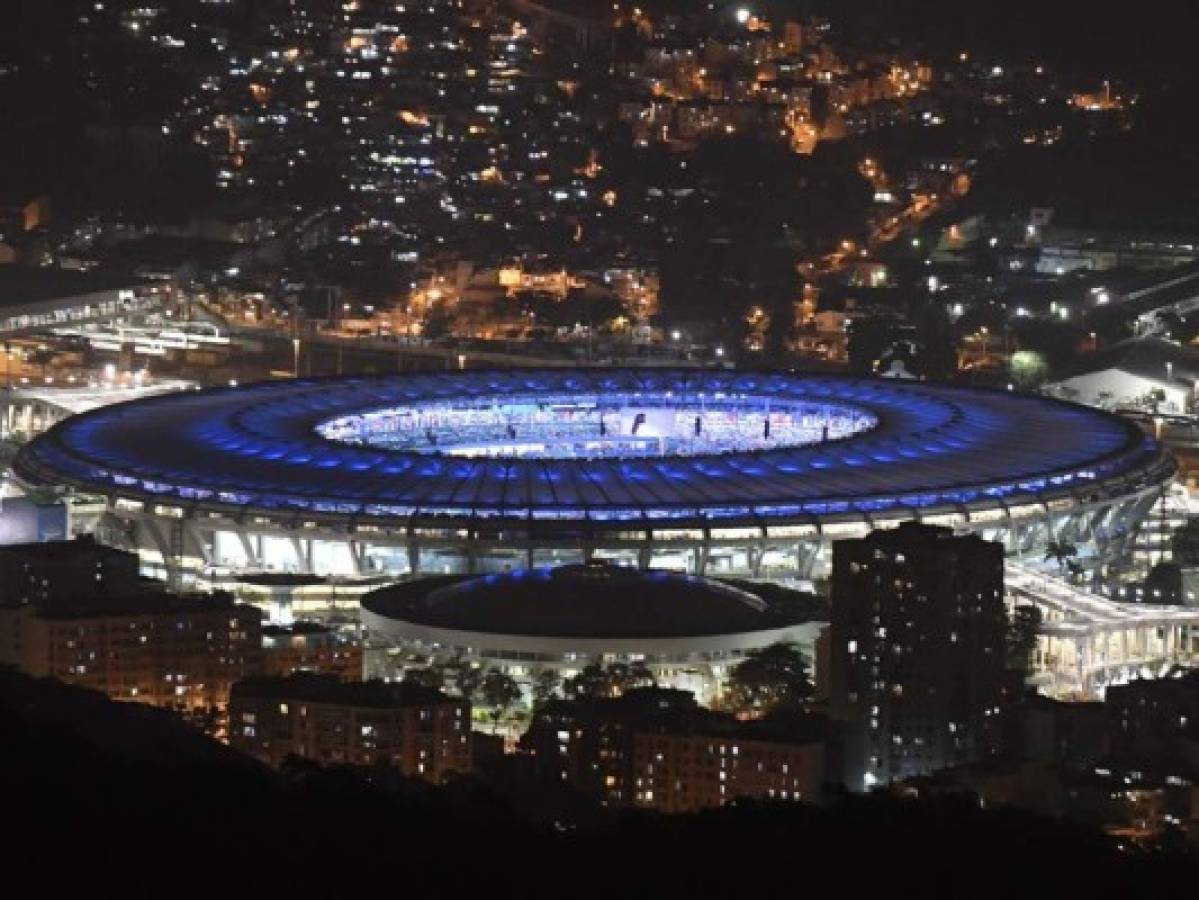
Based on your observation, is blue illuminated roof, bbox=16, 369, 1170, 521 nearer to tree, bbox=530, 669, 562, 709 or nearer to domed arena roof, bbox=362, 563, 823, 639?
domed arena roof, bbox=362, 563, 823, 639

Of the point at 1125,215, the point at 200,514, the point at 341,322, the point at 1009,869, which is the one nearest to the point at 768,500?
the point at 200,514

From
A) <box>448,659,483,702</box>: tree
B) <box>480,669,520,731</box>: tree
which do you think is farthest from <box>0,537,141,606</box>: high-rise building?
<box>480,669,520,731</box>: tree

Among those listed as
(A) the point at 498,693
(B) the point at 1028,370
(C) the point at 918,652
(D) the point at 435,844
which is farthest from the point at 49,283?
(D) the point at 435,844

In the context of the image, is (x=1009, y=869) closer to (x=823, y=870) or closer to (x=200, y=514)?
(x=823, y=870)

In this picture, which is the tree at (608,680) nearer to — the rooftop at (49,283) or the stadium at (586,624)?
the stadium at (586,624)

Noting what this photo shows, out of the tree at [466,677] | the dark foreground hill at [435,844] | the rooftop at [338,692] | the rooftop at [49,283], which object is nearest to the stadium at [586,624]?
the tree at [466,677]
